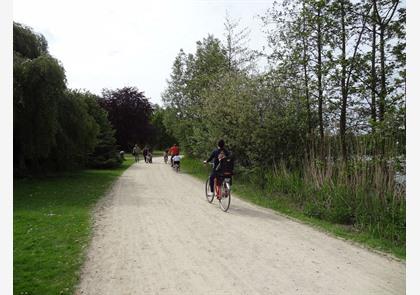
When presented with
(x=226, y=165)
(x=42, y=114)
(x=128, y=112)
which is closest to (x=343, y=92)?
(x=226, y=165)

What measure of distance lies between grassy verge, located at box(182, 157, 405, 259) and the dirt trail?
413 millimetres

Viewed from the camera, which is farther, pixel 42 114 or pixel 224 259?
pixel 42 114

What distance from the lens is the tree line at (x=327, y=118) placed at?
947cm

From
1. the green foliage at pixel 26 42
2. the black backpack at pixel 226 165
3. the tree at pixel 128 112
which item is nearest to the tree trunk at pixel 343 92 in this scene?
→ the black backpack at pixel 226 165

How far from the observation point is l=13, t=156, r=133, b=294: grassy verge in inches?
217

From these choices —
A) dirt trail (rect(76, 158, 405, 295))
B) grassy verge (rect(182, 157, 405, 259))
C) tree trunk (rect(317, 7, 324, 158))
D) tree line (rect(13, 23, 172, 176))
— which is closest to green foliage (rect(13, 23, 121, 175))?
tree line (rect(13, 23, 172, 176))

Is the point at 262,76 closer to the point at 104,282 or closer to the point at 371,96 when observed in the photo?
the point at 371,96

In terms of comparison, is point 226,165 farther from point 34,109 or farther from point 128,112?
point 128,112

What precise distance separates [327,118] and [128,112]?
121ft

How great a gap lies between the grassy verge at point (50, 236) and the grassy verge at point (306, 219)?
213 inches

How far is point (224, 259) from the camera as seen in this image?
6.46 m

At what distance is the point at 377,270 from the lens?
238 inches

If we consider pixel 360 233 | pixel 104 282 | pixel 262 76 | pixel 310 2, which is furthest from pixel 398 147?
pixel 262 76

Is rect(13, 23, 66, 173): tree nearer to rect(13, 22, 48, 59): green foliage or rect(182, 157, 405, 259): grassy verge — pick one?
rect(13, 22, 48, 59): green foliage
